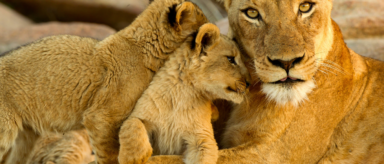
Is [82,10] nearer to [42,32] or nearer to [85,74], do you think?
→ [42,32]

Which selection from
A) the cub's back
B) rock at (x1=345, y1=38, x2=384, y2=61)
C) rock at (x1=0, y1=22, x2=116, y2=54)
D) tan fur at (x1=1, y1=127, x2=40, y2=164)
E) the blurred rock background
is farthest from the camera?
rock at (x1=0, y1=22, x2=116, y2=54)

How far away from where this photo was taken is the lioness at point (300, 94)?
2793mm

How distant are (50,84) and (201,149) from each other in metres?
1.08

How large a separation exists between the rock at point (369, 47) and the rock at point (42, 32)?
10.9 feet

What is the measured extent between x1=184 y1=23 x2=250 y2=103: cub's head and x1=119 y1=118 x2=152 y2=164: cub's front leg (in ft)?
1.64

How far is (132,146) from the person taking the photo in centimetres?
261

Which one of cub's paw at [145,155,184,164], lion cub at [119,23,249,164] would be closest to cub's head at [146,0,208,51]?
lion cub at [119,23,249,164]

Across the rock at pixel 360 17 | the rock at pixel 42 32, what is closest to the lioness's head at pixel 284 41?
the rock at pixel 360 17

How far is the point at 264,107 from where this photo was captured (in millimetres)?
3172

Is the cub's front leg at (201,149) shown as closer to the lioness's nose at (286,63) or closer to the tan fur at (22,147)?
the lioness's nose at (286,63)

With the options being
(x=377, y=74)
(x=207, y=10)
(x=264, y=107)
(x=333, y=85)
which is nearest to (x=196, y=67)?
(x=264, y=107)

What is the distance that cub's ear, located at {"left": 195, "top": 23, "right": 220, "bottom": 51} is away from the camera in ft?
9.01

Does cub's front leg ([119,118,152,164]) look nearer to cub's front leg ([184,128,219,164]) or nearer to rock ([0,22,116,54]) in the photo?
cub's front leg ([184,128,219,164])

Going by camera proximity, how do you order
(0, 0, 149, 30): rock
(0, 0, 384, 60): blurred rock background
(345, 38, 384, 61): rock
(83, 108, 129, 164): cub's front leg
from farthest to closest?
(0, 0, 149, 30): rock < (0, 0, 384, 60): blurred rock background < (345, 38, 384, 61): rock < (83, 108, 129, 164): cub's front leg
